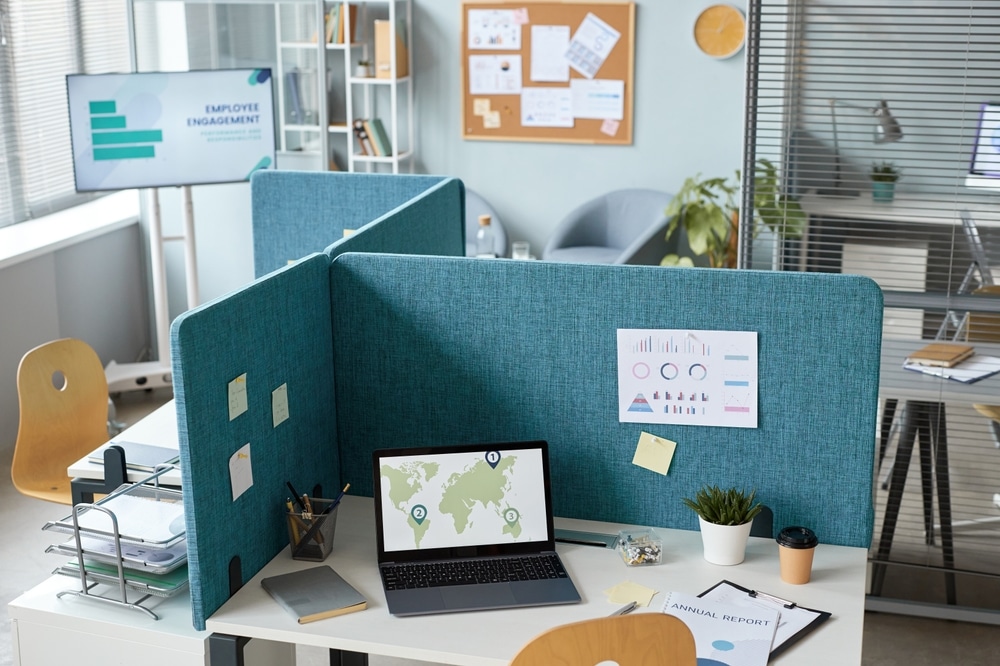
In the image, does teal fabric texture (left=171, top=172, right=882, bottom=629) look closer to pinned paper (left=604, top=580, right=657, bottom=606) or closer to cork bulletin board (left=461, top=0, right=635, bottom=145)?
pinned paper (left=604, top=580, right=657, bottom=606)

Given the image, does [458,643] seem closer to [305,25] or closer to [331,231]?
[331,231]

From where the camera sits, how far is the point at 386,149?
5578 mm

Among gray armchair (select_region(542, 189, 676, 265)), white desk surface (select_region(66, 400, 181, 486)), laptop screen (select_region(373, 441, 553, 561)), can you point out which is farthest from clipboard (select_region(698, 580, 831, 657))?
gray armchair (select_region(542, 189, 676, 265))

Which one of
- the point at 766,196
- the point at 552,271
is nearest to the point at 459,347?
the point at 552,271

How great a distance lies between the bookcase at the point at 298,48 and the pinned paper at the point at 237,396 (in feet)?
11.4

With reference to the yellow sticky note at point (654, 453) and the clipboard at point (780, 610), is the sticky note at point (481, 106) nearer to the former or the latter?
the yellow sticky note at point (654, 453)

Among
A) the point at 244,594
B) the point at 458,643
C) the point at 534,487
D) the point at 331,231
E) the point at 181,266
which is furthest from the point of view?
the point at 181,266

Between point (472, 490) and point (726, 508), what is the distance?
50cm

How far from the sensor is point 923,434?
3.33 m

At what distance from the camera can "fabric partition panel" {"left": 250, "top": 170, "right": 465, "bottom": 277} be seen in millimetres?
3309

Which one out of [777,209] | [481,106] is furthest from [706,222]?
[777,209]

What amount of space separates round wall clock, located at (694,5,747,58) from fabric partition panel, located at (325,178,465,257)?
2466mm

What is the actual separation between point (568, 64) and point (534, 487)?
3.72 m

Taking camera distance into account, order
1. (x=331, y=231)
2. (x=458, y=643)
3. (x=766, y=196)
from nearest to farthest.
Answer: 1. (x=458, y=643)
2. (x=331, y=231)
3. (x=766, y=196)
